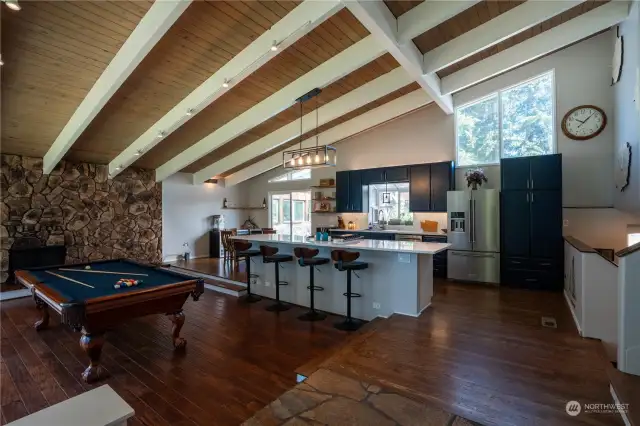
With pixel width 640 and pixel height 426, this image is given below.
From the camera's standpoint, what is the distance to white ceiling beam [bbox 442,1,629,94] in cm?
452

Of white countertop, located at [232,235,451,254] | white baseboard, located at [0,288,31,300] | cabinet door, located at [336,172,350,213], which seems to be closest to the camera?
white countertop, located at [232,235,451,254]

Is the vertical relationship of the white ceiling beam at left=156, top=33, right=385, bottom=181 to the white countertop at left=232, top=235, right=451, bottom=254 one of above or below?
above

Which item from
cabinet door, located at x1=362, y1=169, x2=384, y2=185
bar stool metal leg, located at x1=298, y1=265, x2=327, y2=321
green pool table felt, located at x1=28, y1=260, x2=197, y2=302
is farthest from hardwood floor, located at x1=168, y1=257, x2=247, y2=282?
cabinet door, located at x1=362, y1=169, x2=384, y2=185

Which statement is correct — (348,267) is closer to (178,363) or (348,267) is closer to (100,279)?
(178,363)

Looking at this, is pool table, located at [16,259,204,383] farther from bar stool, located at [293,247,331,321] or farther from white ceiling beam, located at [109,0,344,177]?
white ceiling beam, located at [109,0,344,177]

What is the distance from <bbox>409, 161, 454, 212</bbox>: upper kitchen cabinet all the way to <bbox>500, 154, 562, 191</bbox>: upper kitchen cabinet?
112cm

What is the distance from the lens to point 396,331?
139 inches

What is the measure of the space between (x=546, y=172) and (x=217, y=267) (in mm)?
7044

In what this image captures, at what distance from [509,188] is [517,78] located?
224 centimetres

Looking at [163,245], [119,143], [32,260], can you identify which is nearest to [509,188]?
[119,143]

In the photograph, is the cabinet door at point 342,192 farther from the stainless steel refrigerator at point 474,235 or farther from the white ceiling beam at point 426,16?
the white ceiling beam at point 426,16

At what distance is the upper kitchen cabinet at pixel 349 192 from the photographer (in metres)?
7.77

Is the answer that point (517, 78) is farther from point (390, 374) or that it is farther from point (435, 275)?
point (390, 374)

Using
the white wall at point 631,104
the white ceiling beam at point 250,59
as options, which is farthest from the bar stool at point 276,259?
the white wall at point 631,104
